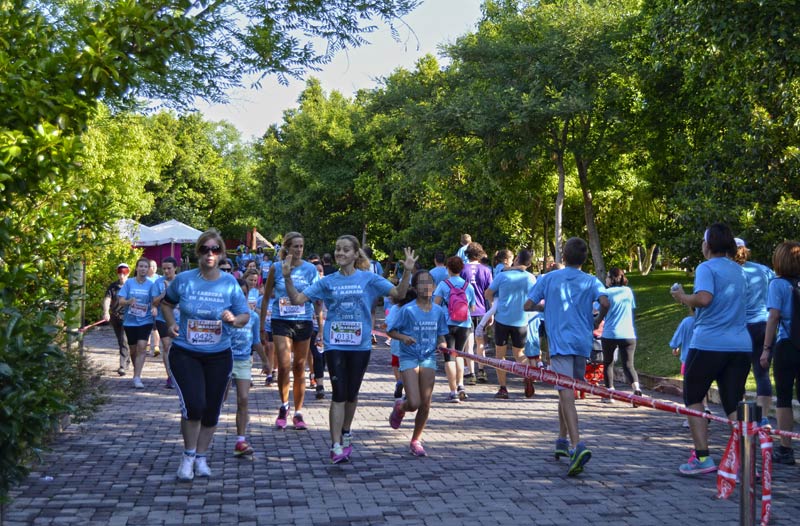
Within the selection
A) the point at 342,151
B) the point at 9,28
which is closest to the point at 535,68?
the point at 9,28

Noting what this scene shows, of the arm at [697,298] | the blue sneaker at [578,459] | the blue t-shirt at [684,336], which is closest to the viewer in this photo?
the arm at [697,298]

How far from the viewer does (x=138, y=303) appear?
13359mm

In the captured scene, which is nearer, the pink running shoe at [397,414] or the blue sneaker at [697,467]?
the blue sneaker at [697,467]

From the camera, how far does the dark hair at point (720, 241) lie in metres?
7.51

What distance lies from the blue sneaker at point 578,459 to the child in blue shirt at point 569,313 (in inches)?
11.9

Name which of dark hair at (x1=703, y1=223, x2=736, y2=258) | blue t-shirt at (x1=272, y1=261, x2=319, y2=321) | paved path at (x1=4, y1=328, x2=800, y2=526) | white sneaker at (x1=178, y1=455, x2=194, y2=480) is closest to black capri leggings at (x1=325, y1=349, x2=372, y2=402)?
paved path at (x1=4, y1=328, x2=800, y2=526)

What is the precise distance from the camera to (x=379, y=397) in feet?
41.3

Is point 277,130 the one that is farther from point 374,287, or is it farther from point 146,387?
point 374,287

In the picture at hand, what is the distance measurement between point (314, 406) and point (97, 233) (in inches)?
162

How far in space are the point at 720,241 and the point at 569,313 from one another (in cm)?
128

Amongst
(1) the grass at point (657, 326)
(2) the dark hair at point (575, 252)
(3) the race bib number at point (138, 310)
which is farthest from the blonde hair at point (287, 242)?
(1) the grass at point (657, 326)

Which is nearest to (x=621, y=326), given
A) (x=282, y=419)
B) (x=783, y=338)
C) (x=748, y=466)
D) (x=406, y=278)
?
(x=783, y=338)

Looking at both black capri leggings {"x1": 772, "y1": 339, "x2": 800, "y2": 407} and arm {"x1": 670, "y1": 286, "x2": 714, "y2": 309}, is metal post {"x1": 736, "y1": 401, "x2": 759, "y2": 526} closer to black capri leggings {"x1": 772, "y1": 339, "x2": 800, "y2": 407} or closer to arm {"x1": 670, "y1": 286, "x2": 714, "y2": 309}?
arm {"x1": 670, "y1": 286, "x2": 714, "y2": 309}

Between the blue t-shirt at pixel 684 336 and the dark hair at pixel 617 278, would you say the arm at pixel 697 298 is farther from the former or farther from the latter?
the dark hair at pixel 617 278
